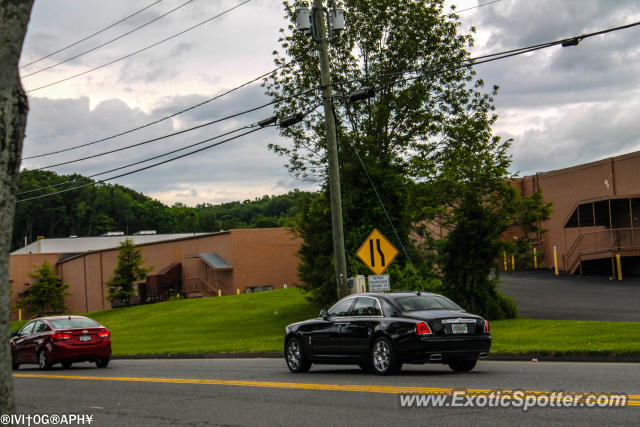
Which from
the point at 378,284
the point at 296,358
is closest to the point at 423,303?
the point at 296,358

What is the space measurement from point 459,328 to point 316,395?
3520 millimetres

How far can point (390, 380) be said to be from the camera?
1356 centimetres

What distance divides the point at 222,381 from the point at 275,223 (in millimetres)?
99615

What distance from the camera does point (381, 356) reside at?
14789 mm

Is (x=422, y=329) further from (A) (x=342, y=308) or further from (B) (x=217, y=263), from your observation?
(B) (x=217, y=263)

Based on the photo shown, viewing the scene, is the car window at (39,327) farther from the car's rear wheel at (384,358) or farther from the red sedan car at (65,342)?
the car's rear wheel at (384,358)

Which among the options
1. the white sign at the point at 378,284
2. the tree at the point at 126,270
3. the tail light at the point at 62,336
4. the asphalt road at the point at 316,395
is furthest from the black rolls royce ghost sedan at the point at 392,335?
the tree at the point at 126,270

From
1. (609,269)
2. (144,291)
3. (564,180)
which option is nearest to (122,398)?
(609,269)

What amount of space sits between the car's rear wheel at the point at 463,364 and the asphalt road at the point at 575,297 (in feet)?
48.3

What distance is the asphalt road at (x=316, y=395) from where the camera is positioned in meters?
9.30

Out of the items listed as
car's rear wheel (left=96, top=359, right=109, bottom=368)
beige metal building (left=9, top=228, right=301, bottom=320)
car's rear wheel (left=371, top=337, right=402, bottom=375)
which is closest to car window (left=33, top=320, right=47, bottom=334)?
car's rear wheel (left=96, top=359, right=109, bottom=368)

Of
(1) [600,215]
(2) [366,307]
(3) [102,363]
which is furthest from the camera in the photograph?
(1) [600,215]

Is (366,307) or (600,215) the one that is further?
(600,215)

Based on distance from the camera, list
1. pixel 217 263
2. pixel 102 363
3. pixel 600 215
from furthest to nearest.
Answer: pixel 217 263 → pixel 600 215 → pixel 102 363
